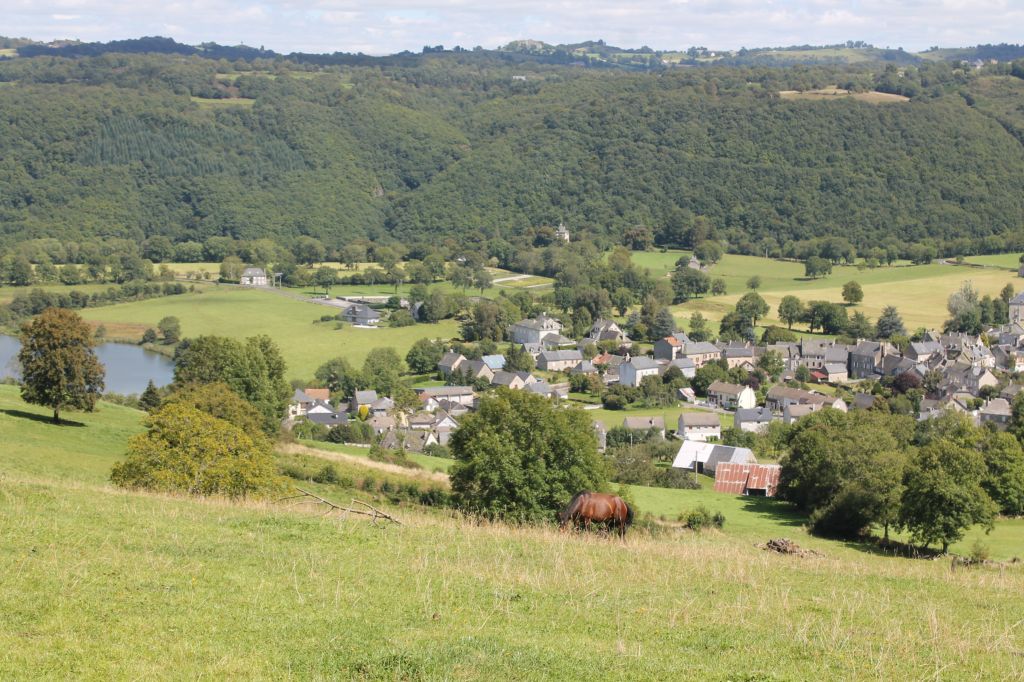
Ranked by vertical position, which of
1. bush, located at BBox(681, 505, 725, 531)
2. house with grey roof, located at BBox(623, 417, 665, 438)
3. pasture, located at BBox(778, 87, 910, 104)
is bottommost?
house with grey roof, located at BBox(623, 417, 665, 438)

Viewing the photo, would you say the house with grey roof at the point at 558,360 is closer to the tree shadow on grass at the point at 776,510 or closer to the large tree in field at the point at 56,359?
the tree shadow on grass at the point at 776,510

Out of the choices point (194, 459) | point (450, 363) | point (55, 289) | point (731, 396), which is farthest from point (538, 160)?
point (194, 459)

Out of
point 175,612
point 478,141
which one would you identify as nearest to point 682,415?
point 175,612

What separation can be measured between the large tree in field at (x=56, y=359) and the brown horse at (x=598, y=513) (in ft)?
55.1

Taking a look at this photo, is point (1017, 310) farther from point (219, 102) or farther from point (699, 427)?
point (219, 102)

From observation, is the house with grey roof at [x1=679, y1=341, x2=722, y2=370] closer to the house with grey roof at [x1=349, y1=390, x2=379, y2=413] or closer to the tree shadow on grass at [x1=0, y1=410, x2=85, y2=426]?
the house with grey roof at [x1=349, y1=390, x2=379, y2=413]

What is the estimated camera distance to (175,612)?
8.45m

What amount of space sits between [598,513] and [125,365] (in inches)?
2117

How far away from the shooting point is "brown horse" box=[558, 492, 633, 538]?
1455 cm

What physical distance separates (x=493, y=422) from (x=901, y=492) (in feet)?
34.3

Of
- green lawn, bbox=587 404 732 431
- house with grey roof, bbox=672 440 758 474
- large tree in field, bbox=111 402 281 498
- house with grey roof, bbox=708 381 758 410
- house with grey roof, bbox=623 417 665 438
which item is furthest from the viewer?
house with grey roof, bbox=708 381 758 410

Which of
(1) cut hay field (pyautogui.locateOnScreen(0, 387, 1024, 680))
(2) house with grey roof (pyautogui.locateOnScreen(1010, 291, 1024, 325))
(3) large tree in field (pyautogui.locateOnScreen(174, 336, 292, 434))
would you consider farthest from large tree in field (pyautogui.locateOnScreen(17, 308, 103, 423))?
(2) house with grey roof (pyautogui.locateOnScreen(1010, 291, 1024, 325))

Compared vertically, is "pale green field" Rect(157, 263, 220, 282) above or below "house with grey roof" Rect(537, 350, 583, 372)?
below

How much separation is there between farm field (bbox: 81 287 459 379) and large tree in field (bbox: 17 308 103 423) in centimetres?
3373
